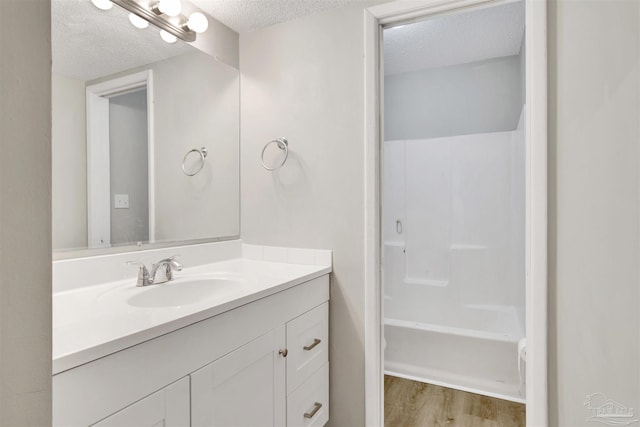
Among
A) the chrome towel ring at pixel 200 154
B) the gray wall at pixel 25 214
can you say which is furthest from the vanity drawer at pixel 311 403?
the gray wall at pixel 25 214

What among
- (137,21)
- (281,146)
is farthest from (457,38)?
(137,21)

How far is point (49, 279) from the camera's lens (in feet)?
1.01

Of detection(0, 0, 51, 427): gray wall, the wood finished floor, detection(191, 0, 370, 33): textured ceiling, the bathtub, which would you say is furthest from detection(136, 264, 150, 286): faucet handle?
the bathtub

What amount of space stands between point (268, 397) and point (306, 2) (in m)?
1.68

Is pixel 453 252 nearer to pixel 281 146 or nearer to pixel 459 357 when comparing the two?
pixel 459 357

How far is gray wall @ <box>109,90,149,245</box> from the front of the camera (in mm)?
1360

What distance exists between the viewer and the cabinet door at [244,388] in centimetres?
98

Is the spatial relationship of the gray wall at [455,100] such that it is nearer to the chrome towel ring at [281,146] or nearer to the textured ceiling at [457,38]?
the textured ceiling at [457,38]

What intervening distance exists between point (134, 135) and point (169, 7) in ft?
1.86

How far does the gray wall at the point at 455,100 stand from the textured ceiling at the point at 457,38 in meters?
0.09

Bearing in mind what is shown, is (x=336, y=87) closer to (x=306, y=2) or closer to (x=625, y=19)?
(x=306, y=2)

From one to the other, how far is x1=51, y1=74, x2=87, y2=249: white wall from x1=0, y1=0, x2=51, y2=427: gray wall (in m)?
1.07

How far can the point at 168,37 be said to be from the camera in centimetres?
156

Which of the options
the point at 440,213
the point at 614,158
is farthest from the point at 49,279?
the point at 440,213
